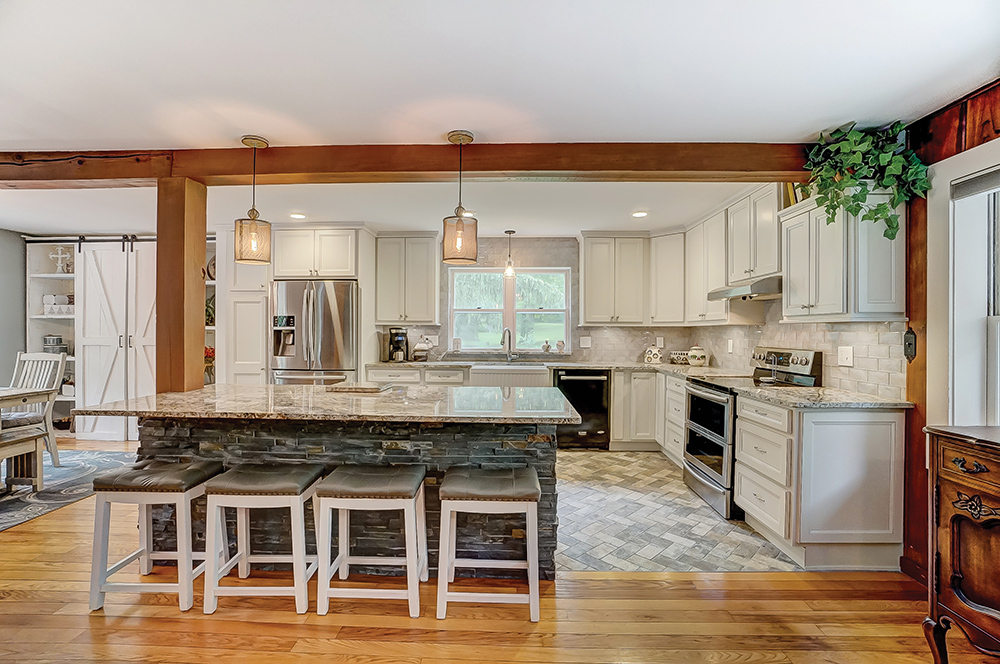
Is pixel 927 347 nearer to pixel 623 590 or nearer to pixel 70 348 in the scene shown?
pixel 623 590

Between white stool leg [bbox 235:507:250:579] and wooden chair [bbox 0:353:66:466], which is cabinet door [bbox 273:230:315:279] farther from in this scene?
white stool leg [bbox 235:507:250:579]

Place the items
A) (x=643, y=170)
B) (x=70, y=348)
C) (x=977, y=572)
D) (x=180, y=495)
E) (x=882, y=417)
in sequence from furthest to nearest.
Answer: (x=70, y=348), (x=643, y=170), (x=882, y=417), (x=180, y=495), (x=977, y=572)

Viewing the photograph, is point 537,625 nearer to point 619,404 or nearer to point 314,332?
point 619,404

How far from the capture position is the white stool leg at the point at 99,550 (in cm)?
207

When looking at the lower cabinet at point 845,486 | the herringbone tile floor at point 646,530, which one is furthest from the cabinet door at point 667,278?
the lower cabinet at point 845,486

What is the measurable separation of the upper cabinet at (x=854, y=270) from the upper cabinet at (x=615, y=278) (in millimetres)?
2327

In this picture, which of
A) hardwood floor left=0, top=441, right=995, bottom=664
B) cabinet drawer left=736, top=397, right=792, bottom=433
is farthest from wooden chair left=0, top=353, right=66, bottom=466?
cabinet drawer left=736, top=397, right=792, bottom=433

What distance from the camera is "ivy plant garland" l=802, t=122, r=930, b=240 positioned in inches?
93.7

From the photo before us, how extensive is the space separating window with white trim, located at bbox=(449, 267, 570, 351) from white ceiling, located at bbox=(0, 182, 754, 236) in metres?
0.66

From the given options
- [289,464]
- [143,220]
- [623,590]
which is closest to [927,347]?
[623,590]

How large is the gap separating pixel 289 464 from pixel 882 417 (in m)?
2.95

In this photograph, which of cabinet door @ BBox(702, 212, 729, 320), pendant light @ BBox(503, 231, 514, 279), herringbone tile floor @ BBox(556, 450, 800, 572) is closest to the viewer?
herringbone tile floor @ BBox(556, 450, 800, 572)

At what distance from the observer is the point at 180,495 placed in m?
2.04

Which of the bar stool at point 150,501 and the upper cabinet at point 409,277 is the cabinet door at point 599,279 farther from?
the bar stool at point 150,501
